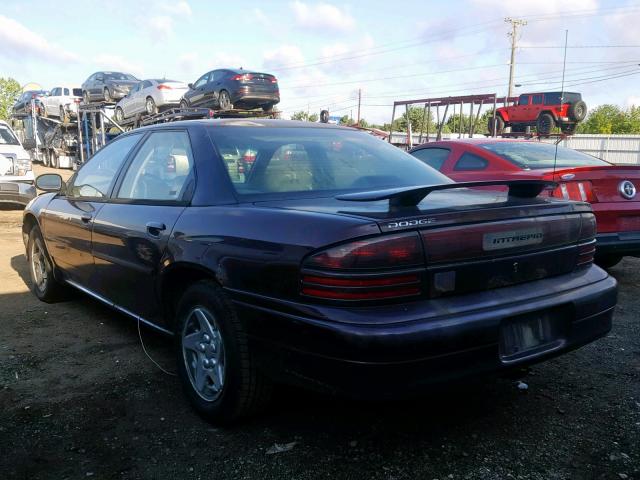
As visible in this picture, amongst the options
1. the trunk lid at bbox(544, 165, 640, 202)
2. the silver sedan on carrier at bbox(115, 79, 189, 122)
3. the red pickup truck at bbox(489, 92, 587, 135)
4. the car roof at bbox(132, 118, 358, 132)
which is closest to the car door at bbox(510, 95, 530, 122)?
the red pickup truck at bbox(489, 92, 587, 135)

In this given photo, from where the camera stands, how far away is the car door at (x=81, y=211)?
4.07 metres

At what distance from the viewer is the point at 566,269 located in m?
2.81

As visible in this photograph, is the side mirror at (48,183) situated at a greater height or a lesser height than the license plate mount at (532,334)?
greater

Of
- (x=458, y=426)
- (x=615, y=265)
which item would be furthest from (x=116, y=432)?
(x=615, y=265)

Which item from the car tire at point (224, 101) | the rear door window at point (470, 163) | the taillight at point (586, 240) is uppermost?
the car tire at point (224, 101)

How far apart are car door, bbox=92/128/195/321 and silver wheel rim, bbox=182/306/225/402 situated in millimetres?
403

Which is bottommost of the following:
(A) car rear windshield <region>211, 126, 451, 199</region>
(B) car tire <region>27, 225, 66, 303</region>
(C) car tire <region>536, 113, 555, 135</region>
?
(B) car tire <region>27, 225, 66, 303</region>

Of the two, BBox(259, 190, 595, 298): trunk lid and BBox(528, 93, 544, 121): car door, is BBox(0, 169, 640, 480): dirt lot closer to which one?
BBox(259, 190, 595, 298): trunk lid

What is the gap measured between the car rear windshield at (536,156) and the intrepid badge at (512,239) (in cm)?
328

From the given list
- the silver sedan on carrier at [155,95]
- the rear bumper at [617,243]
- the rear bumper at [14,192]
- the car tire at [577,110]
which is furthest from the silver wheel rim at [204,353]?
the car tire at [577,110]

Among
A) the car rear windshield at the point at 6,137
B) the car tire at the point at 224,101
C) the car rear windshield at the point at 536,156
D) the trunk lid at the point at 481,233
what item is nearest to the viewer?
the trunk lid at the point at 481,233

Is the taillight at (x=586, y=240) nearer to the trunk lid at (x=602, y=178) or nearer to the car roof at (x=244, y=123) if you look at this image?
the car roof at (x=244, y=123)

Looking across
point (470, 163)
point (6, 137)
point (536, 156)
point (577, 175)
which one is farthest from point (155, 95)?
point (577, 175)

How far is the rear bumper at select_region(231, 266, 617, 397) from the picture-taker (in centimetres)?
217
